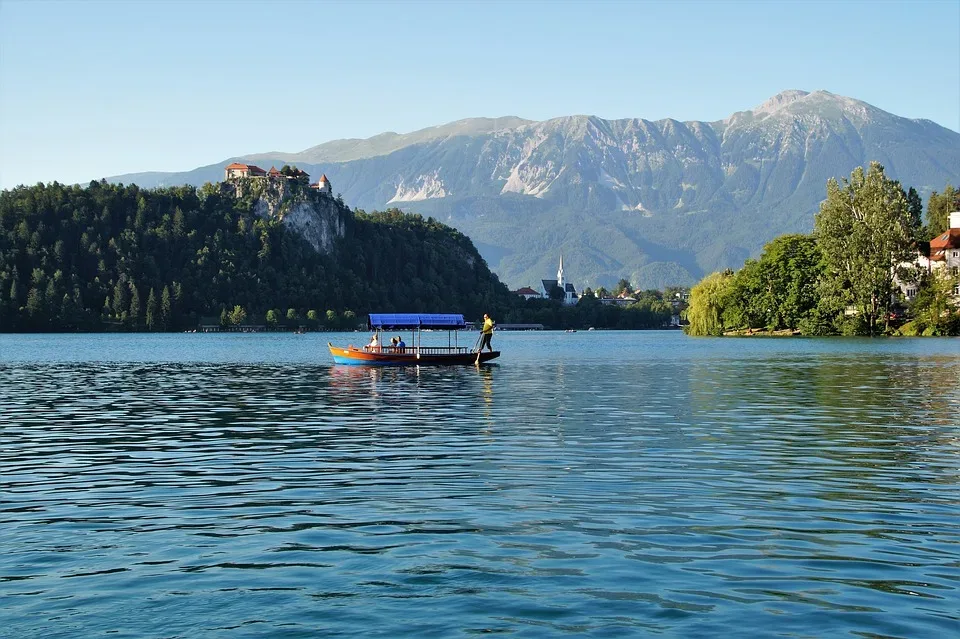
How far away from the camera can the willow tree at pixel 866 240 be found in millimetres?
146375

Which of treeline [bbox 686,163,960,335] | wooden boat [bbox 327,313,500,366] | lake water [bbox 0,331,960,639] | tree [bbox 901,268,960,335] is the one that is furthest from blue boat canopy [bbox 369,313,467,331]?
tree [bbox 901,268,960,335]

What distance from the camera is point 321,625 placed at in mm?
13914

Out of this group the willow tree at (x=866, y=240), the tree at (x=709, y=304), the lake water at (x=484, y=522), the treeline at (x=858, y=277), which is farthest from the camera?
the tree at (x=709, y=304)

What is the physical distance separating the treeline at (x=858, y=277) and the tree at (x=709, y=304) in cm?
681

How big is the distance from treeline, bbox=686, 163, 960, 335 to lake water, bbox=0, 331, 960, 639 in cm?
10871

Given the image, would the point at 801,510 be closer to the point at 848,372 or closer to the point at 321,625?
the point at 321,625

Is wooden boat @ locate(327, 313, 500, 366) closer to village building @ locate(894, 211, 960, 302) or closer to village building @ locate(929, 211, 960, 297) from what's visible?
village building @ locate(894, 211, 960, 302)

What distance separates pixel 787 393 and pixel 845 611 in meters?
41.2

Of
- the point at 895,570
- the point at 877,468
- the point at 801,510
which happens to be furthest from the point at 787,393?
the point at 895,570

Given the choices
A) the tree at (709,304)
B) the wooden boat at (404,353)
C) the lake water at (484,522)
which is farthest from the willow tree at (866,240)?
the lake water at (484,522)

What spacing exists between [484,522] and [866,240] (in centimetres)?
13859

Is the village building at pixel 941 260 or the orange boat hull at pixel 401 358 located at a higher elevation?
the village building at pixel 941 260

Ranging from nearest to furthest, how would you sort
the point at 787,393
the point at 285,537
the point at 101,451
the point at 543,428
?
the point at 285,537 → the point at 101,451 → the point at 543,428 → the point at 787,393

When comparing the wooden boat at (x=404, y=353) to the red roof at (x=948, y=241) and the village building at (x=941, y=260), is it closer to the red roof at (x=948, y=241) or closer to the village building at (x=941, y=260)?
the village building at (x=941, y=260)
